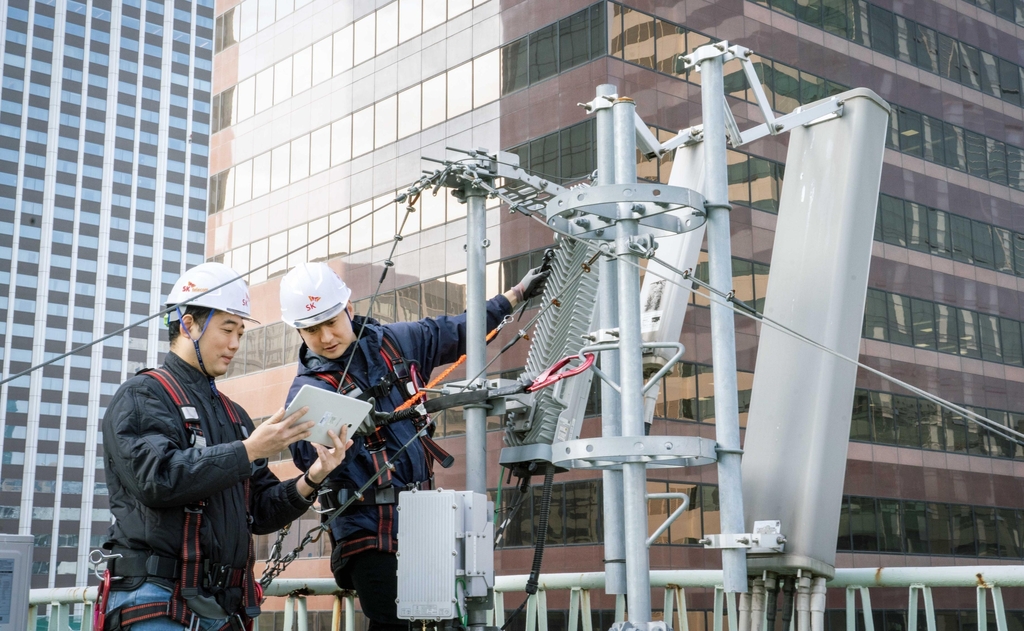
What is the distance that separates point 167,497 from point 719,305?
2.28 m

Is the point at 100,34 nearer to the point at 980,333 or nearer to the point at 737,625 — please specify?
the point at 980,333

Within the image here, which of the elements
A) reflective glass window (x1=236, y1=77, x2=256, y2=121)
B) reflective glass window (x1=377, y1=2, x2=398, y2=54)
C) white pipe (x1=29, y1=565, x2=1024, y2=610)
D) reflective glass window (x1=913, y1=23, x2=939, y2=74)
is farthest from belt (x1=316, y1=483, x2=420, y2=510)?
reflective glass window (x1=236, y1=77, x2=256, y2=121)

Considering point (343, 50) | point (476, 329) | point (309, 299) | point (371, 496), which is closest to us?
point (371, 496)

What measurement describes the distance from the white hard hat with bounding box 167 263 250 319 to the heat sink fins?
5.58 feet

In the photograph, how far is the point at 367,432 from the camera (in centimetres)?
506

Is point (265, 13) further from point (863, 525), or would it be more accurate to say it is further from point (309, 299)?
point (309, 299)

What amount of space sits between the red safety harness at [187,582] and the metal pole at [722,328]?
192cm

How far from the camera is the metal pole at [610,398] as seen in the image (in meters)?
4.79

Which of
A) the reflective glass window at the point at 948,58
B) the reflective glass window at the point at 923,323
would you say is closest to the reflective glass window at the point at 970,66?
the reflective glass window at the point at 948,58

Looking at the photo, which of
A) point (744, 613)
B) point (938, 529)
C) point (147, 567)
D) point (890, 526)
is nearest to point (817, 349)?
point (744, 613)

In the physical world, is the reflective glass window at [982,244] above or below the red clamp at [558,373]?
above

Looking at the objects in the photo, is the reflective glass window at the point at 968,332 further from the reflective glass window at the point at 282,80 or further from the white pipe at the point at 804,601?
the white pipe at the point at 804,601

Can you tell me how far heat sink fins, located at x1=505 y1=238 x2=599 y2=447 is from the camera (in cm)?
552

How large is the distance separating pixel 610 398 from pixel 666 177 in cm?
2728
